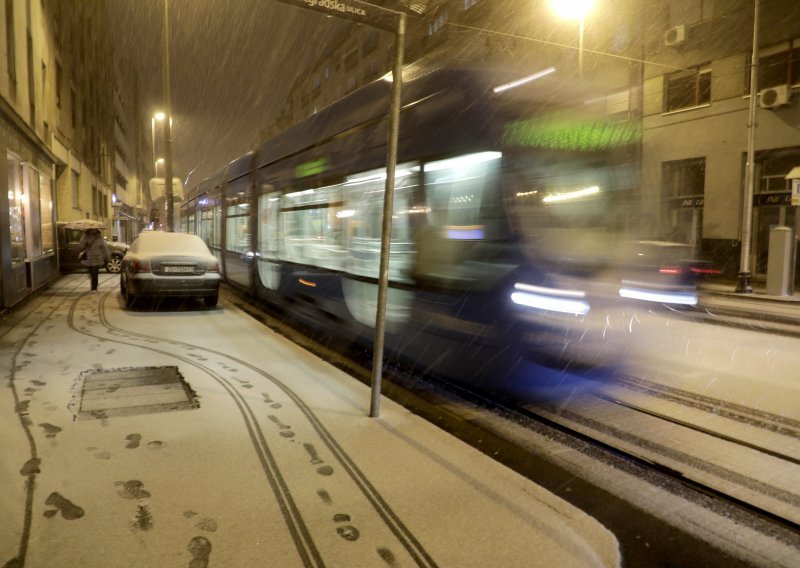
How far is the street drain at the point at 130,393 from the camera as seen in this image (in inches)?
203

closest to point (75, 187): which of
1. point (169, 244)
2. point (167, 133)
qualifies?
point (167, 133)

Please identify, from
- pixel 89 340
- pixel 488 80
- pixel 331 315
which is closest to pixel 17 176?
pixel 89 340

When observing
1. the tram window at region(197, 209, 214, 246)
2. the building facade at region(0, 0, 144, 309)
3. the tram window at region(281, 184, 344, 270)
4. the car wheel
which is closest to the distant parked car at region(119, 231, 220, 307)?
the tram window at region(281, 184, 344, 270)

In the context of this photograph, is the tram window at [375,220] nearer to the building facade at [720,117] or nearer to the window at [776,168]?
the building facade at [720,117]

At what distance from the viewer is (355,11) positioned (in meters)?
4.60

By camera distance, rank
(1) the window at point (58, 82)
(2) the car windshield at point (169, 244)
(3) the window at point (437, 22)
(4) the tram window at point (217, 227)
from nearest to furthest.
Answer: (2) the car windshield at point (169, 244) → (4) the tram window at point (217, 227) → (1) the window at point (58, 82) → (3) the window at point (437, 22)

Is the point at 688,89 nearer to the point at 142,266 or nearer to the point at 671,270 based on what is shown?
the point at 671,270

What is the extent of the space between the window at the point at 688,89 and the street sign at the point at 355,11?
2047 cm

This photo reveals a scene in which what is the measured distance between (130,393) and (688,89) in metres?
22.7

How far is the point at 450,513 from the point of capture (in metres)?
3.44

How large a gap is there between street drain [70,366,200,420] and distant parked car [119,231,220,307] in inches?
194

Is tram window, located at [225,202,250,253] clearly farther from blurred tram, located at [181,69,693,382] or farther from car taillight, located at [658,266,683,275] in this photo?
car taillight, located at [658,266,683,275]

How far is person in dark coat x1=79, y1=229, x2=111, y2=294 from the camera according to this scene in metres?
14.3

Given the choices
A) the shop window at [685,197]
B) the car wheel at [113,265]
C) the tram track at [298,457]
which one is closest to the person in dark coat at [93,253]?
the car wheel at [113,265]
